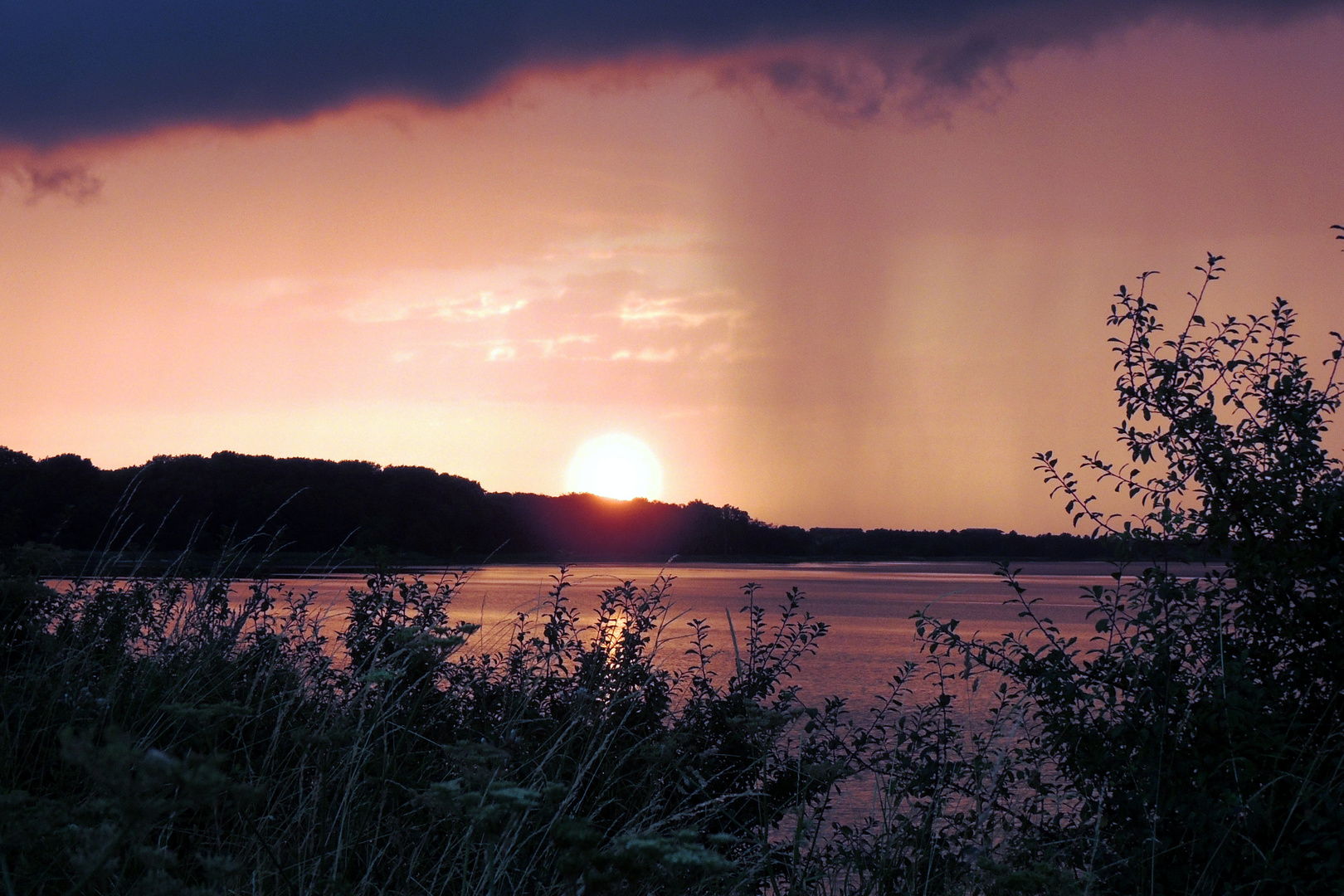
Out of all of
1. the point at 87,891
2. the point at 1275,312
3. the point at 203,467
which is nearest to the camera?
the point at 87,891

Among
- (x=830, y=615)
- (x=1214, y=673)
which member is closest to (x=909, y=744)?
(x=1214, y=673)

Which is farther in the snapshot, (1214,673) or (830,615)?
(830,615)

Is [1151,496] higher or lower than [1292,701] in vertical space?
higher

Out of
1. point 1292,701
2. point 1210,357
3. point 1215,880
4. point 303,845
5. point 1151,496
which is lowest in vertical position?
point 1215,880

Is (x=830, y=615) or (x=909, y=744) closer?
(x=909, y=744)

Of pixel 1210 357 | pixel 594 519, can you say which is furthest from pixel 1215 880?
pixel 594 519

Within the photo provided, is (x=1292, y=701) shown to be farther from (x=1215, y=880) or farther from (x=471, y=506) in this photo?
(x=471, y=506)

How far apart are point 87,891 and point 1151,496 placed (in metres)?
5.06

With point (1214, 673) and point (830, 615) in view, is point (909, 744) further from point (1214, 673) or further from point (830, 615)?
point (830, 615)

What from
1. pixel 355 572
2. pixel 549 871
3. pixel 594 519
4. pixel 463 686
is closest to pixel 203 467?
pixel 355 572

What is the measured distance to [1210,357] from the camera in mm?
5141

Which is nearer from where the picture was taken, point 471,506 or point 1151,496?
point 1151,496

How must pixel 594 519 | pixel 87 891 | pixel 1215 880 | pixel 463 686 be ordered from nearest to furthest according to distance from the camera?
pixel 87 891 → pixel 1215 880 → pixel 463 686 → pixel 594 519

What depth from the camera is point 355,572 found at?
8.36 metres
